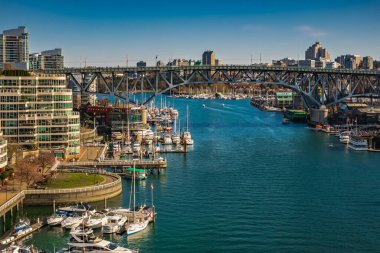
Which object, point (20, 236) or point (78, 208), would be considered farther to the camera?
point (78, 208)

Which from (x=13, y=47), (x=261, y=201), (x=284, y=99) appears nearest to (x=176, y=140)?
(x=261, y=201)

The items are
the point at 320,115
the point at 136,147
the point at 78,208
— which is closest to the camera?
the point at 78,208

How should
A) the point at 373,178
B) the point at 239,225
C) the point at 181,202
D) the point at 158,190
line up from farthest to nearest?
the point at 373,178 < the point at 158,190 < the point at 181,202 < the point at 239,225

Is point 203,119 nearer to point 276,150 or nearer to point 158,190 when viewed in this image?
point 276,150

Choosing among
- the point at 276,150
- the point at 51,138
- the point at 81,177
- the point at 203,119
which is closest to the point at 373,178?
the point at 276,150

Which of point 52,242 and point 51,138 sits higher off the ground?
point 51,138

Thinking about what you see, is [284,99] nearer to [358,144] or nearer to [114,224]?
[358,144]
